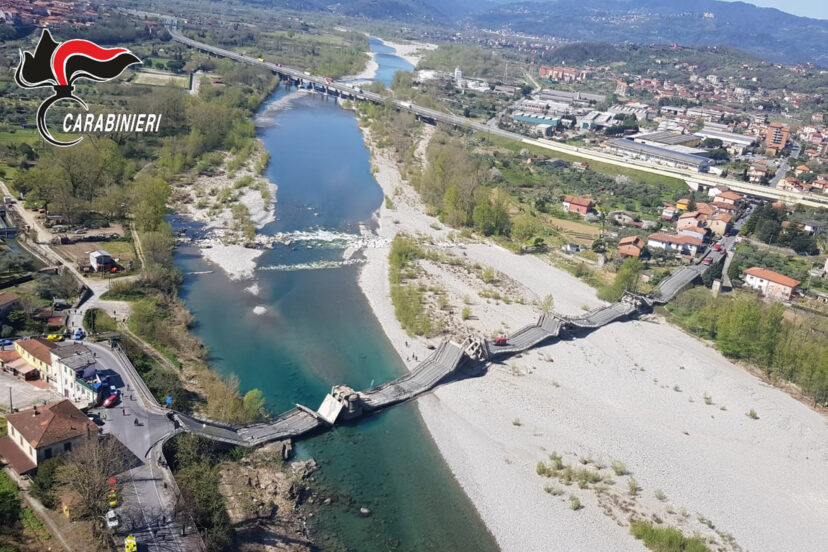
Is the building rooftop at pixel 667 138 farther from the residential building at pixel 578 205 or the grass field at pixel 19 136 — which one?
the grass field at pixel 19 136

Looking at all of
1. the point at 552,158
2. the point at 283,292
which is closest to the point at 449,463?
the point at 283,292

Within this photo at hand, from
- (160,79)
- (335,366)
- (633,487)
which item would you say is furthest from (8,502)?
(160,79)

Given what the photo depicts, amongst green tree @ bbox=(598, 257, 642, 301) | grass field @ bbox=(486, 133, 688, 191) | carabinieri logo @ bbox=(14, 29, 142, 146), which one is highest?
carabinieri logo @ bbox=(14, 29, 142, 146)

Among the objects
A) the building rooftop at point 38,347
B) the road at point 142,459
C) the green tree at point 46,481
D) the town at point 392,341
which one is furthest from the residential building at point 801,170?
the green tree at point 46,481

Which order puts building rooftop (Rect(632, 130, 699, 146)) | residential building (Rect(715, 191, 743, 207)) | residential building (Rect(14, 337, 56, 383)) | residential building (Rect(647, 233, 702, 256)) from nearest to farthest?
residential building (Rect(14, 337, 56, 383)), residential building (Rect(647, 233, 702, 256)), residential building (Rect(715, 191, 743, 207)), building rooftop (Rect(632, 130, 699, 146))

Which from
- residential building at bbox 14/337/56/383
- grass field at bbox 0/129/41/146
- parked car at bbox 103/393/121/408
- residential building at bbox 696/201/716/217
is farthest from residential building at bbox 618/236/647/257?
grass field at bbox 0/129/41/146

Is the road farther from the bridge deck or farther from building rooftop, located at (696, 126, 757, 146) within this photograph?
building rooftop, located at (696, 126, 757, 146)
